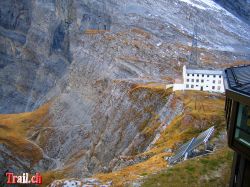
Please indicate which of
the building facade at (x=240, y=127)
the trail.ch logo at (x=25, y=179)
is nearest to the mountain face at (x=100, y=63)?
the trail.ch logo at (x=25, y=179)

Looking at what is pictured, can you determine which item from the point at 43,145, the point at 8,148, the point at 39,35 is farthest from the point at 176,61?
the point at 39,35

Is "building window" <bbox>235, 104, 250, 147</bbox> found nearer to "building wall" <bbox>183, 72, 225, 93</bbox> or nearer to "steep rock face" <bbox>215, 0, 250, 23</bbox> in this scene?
"building wall" <bbox>183, 72, 225, 93</bbox>

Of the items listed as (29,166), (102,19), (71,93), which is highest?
(102,19)

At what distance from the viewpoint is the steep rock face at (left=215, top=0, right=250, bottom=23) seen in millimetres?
156000

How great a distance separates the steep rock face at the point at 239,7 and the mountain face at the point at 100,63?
13.7 metres

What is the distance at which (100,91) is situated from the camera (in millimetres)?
93750

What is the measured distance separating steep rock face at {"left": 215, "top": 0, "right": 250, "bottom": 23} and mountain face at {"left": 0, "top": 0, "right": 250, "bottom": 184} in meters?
13.7

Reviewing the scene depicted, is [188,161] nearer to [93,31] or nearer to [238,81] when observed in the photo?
[238,81]

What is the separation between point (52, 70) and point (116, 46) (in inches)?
1483

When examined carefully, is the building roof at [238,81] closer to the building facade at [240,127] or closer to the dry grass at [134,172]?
the building facade at [240,127]

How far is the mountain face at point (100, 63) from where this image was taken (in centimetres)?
7244

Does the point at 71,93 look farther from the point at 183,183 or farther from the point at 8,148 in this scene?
the point at 183,183

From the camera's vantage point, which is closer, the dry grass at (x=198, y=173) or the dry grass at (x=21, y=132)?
the dry grass at (x=198, y=173)

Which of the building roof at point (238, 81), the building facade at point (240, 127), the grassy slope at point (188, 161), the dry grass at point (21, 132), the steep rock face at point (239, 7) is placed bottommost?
the dry grass at point (21, 132)
